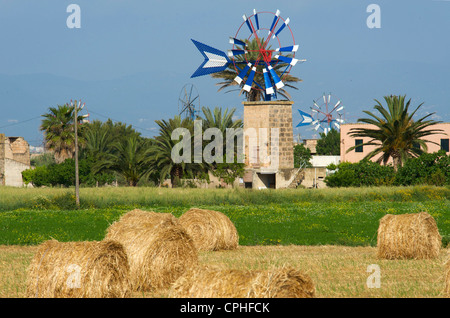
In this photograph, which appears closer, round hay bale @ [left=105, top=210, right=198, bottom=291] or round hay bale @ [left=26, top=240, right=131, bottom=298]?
round hay bale @ [left=26, top=240, right=131, bottom=298]

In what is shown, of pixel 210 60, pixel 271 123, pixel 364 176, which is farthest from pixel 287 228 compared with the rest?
pixel 210 60

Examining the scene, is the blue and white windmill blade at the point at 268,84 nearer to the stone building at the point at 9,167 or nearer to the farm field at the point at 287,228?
the farm field at the point at 287,228

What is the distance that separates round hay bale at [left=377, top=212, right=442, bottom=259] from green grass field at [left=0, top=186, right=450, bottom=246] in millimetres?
4354

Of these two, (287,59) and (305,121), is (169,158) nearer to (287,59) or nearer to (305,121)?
(287,59)

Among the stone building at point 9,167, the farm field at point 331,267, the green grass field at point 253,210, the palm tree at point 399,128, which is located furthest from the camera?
the stone building at point 9,167

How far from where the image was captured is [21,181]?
3307 inches

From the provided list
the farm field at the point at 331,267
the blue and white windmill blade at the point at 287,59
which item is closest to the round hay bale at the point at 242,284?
the farm field at the point at 331,267

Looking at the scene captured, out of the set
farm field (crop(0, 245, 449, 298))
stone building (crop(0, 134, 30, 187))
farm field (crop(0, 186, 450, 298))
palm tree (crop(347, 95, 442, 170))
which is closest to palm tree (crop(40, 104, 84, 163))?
stone building (crop(0, 134, 30, 187))

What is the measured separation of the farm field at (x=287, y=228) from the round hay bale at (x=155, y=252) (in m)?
0.71

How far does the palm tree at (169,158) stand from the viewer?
60812 millimetres

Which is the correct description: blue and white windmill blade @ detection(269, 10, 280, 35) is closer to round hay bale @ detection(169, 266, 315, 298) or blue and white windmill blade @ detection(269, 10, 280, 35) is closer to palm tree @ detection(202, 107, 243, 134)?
palm tree @ detection(202, 107, 243, 134)

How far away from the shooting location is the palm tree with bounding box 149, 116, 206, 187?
6081cm
